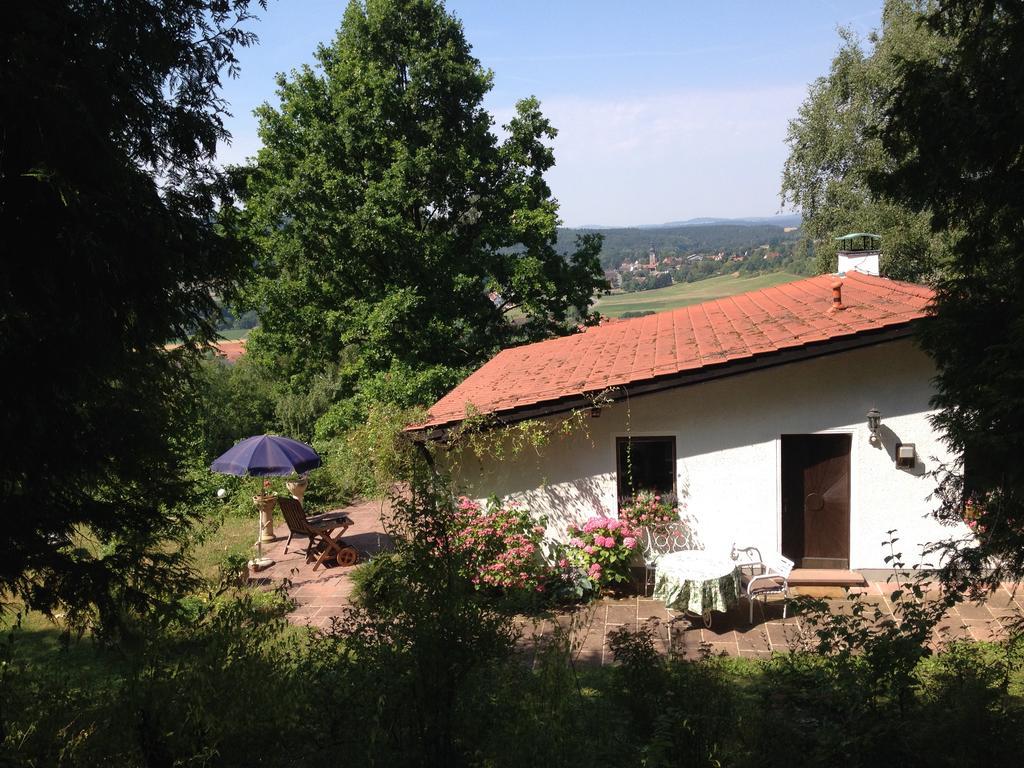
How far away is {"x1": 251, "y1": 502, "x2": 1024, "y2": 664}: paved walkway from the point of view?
7.27 m

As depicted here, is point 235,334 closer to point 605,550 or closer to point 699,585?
point 605,550

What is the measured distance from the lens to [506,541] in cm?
888

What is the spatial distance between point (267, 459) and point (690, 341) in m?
6.59

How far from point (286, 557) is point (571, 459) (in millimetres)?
5273

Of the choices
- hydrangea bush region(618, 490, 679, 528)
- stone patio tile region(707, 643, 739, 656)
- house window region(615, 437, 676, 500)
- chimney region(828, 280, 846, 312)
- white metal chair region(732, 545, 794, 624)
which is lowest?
stone patio tile region(707, 643, 739, 656)

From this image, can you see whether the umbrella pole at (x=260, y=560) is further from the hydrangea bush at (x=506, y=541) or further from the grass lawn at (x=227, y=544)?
the hydrangea bush at (x=506, y=541)

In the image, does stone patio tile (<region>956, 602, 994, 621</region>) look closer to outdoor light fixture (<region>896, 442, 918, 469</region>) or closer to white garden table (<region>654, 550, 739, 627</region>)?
outdoor light fixture (<region>896, 442, 918, 469</region>)

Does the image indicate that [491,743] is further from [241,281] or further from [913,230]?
[913,230]

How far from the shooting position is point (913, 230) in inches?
750

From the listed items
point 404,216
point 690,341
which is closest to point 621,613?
point 690,341

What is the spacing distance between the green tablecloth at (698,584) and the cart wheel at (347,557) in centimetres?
488

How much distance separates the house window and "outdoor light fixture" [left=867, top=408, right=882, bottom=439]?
239cm

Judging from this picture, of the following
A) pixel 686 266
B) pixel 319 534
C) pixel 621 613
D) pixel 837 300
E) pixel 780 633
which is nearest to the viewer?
pixel 780 633

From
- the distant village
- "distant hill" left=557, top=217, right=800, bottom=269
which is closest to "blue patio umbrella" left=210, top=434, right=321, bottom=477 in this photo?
the distant village
